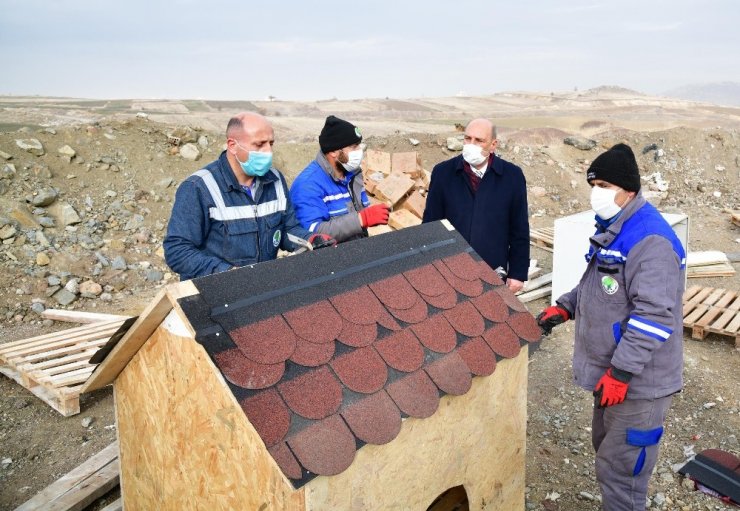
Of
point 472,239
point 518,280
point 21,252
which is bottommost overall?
point 21,252

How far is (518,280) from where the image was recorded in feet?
15.3

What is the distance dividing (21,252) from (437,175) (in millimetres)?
7057

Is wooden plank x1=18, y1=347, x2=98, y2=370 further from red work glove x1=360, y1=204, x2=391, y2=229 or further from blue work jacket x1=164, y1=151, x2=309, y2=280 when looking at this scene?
red work glove x1=360, y1=204, x2=391, y2=229

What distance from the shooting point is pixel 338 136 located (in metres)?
3.91

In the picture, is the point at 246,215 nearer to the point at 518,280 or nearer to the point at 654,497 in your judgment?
the point at 518,280

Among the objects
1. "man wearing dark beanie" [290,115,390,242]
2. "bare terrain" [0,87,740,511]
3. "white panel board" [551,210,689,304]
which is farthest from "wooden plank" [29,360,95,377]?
"white panel board" [551,210,689,304]

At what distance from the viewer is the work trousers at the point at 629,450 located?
2.92 m

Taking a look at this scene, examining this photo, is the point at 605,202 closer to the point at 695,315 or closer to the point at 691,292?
the point at 695,315

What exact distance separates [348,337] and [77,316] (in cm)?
603

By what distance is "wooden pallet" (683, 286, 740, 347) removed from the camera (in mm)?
6457

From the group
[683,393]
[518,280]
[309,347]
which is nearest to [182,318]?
[309,347]

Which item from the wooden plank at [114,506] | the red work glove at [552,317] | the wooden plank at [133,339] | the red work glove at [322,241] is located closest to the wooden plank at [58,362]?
the wooden plank at [114,506]

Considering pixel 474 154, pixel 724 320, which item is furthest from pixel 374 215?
pixel 724 320

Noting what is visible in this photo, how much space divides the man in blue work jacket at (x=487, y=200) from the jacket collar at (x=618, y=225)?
5.08 ft
